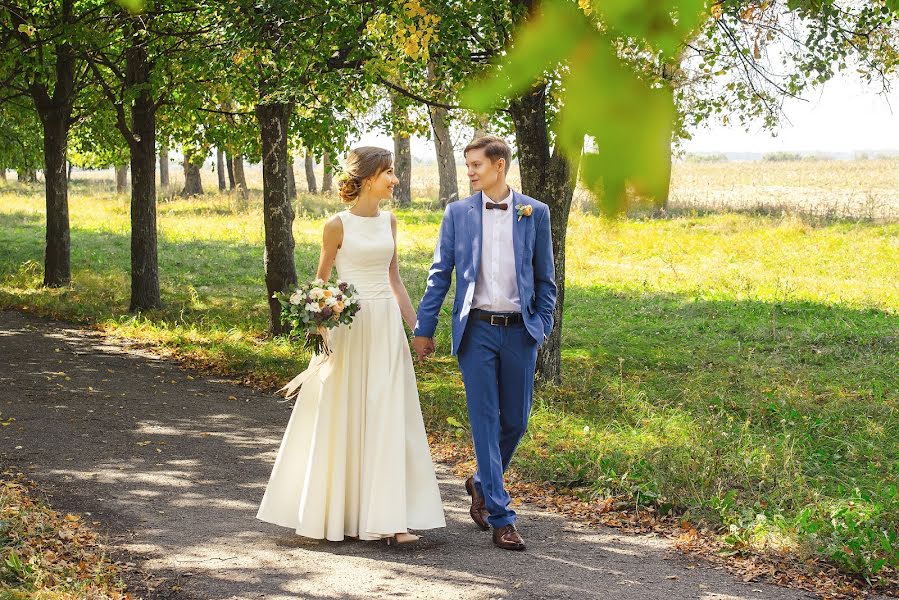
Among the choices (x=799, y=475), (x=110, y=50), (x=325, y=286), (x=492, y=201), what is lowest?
(x=799, y=475)

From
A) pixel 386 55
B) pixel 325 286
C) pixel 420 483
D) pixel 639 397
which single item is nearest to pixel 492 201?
pixel 325 286

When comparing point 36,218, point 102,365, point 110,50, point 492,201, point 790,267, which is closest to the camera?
point 492,201

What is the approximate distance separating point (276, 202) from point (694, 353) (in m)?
5.55

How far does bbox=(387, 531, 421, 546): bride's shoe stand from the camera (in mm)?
5777

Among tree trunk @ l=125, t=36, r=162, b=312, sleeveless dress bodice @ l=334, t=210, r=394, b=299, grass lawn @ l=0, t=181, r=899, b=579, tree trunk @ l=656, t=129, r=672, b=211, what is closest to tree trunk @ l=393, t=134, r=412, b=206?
grass lawn @ l=0, t=181, r=899, b=579

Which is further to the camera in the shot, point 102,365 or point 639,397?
point 102,365

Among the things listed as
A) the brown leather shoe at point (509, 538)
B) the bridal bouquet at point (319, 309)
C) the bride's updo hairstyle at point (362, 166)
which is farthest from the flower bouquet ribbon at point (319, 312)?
the brown leather shoe at point (509, 538)

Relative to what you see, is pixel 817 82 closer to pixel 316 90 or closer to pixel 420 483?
pixel 316 90

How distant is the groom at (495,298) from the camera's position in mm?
5625

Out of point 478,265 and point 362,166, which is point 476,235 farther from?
point 362,166

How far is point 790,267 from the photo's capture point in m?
17.9

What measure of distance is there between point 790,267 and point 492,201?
13478mm

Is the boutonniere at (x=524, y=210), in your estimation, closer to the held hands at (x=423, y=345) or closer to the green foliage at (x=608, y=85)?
the held hands at (x=423, y=345)

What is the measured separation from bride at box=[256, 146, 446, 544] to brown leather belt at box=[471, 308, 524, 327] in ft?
1.42
